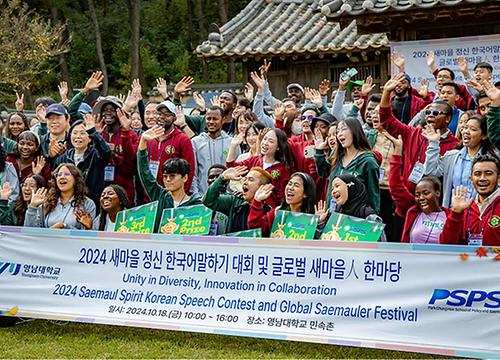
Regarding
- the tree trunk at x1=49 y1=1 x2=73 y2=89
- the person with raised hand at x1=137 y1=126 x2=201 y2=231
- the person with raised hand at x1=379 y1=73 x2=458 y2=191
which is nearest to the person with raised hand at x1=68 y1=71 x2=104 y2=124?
the person with raised hand at x1=137 y1=126 x2=201 y2=231

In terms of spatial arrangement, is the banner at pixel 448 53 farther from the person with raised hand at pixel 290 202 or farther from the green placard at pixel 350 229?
the green placard at pixel 350 229

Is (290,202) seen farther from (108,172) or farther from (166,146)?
(108,172)

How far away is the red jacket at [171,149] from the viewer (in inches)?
349

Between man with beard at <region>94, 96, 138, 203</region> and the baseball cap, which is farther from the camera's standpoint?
man with beard at <region>94, 96, 138, 203</region>

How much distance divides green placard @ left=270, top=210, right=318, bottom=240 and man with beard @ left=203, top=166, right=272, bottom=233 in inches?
16.1

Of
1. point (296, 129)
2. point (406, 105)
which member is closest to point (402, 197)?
point (406, 105)

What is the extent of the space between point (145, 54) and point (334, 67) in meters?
19.6

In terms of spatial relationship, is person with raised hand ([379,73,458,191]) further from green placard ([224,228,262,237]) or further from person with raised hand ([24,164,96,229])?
person with raised hand ([24,164,96,229])

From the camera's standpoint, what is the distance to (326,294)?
6641 mm

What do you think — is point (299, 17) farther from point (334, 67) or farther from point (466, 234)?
point (466, 234)

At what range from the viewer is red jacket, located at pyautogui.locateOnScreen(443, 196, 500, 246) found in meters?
6.21

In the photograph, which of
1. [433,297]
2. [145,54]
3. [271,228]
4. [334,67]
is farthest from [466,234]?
[145,54]

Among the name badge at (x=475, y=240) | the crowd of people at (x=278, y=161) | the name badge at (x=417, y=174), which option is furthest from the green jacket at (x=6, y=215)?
the name badge at (x=475, y=240)

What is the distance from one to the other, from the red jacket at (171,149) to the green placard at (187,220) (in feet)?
3.98
